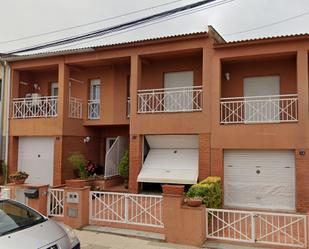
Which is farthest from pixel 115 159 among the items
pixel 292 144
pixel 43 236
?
pixel 43 236

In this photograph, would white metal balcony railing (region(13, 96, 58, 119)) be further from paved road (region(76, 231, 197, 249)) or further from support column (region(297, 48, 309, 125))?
support column (region(297, 48, 309, 125))

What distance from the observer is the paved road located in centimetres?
881

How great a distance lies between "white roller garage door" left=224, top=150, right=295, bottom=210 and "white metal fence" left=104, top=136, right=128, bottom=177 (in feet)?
22.3

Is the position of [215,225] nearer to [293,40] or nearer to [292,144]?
[292,144]

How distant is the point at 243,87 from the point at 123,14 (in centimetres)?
731

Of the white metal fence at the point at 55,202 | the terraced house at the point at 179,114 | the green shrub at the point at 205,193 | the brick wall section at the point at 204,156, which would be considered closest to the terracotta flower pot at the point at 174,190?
the green shrub at the point at 205,193

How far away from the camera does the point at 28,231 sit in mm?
6324

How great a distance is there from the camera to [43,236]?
20.5 ft

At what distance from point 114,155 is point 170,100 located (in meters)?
4.82

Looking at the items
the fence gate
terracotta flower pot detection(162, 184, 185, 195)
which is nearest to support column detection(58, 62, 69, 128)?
terracotta flower pot detection(162, 184, 185, 195)

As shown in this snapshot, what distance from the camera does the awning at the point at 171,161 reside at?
50.7ft

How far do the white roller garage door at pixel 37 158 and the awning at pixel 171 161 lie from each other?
611cm

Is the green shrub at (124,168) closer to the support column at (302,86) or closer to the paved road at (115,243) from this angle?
the paved road at (115,243)

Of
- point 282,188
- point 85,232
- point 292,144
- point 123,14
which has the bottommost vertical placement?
point 85,232
